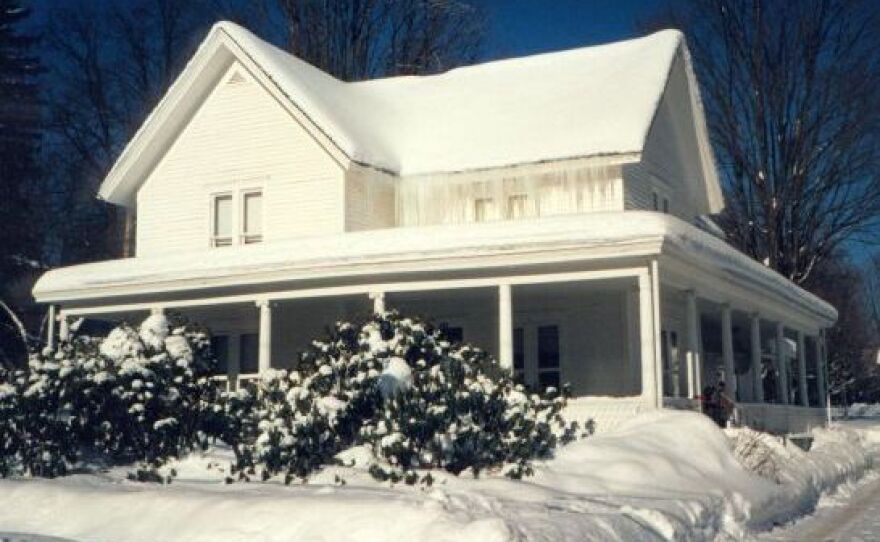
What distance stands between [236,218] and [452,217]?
16.2ft

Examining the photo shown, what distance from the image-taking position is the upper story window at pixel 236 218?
74.2 feet

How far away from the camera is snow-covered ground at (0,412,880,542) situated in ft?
26.3

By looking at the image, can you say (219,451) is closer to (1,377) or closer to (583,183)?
(1,377)

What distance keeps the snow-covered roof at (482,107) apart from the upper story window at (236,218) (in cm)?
239

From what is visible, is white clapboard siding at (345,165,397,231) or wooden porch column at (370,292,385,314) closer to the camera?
wooden porch column at (370,292,385,314)

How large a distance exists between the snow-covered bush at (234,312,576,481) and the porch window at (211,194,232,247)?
10641mm

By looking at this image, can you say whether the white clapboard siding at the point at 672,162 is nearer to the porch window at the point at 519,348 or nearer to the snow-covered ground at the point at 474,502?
the porch window at the point at 519,348

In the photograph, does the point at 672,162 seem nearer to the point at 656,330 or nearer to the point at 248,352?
the point at 656,330

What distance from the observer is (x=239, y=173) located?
22.9 meters

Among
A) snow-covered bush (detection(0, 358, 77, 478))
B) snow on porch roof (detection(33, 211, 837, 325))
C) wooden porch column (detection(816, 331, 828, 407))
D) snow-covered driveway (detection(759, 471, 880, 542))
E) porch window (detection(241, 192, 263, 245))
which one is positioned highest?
porch window (detection(241, 192, 263, 245))

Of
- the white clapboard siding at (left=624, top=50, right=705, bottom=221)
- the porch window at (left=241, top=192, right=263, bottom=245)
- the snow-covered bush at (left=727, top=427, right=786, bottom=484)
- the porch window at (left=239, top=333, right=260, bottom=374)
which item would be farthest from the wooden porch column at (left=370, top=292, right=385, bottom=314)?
the porch window at (left=239, top=333, right=260, bottom=374)

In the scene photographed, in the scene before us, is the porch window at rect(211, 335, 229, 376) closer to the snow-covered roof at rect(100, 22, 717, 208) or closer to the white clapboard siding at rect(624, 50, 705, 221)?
the snow-covered roof at rect(100, 22, 717, 208)

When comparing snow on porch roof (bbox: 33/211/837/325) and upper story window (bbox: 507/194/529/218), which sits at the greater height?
upper story window (bbox: 507/194/529/218)

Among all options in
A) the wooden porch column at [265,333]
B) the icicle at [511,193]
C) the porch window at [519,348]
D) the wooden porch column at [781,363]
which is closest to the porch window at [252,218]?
the icicle at [511,193]
